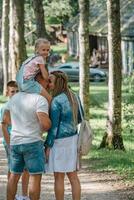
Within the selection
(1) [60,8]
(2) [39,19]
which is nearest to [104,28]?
(1) [60,8]

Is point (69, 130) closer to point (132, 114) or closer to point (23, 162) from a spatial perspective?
point (23, 162)

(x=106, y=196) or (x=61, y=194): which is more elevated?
(x=61, y=194)

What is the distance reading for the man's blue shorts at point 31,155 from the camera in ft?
25.9

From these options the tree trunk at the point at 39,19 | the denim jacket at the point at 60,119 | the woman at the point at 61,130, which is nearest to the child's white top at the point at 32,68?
the woman at the point at 61,130

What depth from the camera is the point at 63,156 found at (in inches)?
320

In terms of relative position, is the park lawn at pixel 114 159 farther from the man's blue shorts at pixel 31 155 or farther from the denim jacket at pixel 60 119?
the man's blue shorts at pixel 31 155

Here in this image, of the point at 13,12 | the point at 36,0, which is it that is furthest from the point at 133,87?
the point at 36,0

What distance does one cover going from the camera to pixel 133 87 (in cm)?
1198

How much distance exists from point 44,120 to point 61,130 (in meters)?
0.36

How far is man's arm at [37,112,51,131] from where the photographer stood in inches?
309

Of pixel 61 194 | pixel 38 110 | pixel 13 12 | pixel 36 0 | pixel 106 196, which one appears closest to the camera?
pixel 38 110

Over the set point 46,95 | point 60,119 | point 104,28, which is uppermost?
point 46,95

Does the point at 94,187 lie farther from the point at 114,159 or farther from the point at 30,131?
the point at 30,131

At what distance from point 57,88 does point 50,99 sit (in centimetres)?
18
